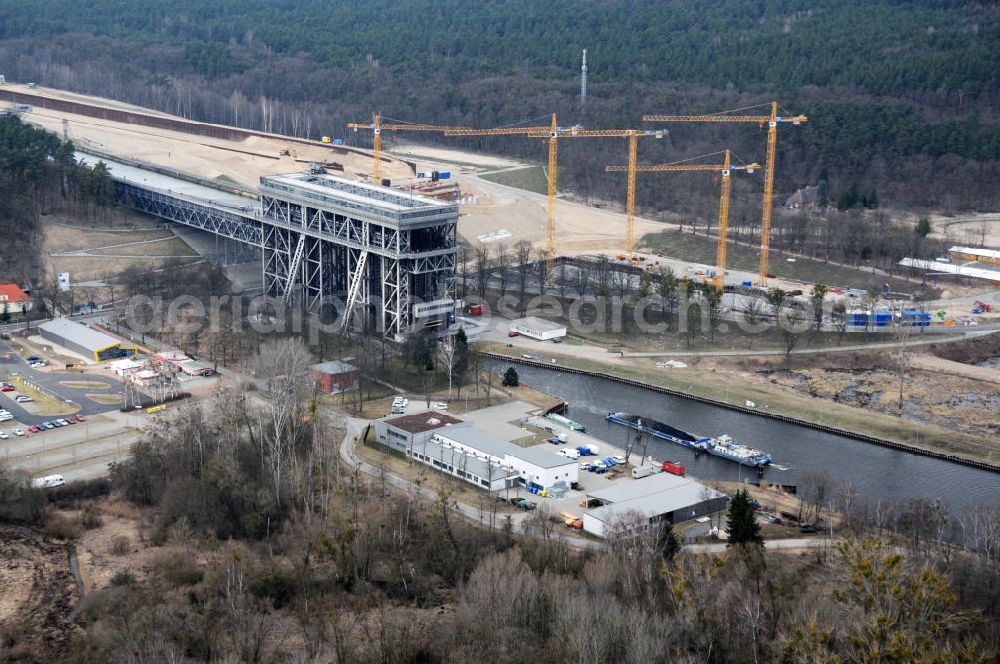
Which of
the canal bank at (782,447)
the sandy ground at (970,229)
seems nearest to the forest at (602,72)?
the sandy ground at (970,229)

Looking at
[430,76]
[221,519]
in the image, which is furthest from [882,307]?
[430,76]

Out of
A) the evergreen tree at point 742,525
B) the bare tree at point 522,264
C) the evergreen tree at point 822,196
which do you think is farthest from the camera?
the evergreen tree at point 822,196

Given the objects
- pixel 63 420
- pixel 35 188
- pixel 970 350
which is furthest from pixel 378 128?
pixel 63 420

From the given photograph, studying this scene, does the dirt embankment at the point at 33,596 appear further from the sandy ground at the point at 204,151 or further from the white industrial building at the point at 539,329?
the sandy ground at the point at 204,151

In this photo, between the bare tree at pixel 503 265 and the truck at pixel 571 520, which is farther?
the bare tree at pixel 503 265

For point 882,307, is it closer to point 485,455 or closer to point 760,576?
point 485,455
